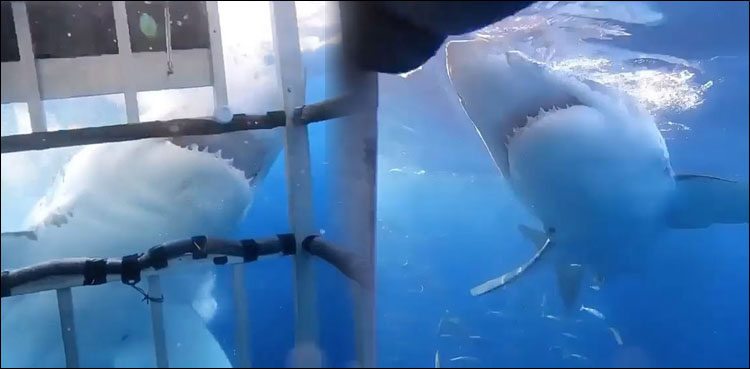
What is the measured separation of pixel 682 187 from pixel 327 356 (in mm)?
1219

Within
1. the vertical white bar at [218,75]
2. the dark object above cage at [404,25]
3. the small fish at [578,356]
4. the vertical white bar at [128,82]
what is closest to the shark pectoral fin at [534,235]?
the small fish at [578,356]

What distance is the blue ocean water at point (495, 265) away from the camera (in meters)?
1.13

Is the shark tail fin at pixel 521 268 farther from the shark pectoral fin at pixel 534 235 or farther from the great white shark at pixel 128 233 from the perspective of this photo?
the great white shark at pixel 128 233

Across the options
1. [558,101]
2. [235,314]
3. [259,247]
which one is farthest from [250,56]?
[558,101]

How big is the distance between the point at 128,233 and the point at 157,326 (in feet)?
0.60

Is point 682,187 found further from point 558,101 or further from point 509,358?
point 509,358

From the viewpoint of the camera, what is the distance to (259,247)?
108 cm

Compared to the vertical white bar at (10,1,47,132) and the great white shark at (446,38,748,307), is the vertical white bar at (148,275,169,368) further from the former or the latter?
the great white shark at (446,38,748,307)

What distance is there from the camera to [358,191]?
3.64 ft

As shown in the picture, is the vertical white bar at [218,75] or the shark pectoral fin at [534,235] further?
the shark pectoral fin at [534,235]

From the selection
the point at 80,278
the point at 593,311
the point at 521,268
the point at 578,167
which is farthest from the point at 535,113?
the point at 80,278

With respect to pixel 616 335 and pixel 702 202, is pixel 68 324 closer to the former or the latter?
pixel 616 335

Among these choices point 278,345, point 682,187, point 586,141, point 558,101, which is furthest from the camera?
point 558,101

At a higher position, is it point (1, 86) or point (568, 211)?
point (1, 86)
